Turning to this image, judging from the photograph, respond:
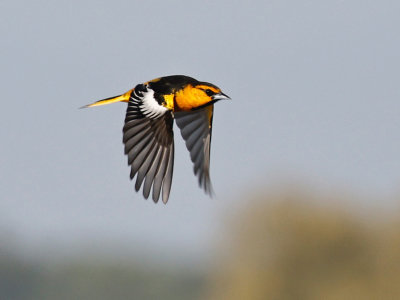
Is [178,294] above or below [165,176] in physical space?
below

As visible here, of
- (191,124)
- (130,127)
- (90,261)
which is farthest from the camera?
(90,261)

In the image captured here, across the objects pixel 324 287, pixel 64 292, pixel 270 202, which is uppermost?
pixel 270 202

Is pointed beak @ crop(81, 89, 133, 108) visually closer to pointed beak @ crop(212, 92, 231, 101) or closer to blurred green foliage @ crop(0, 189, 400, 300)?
pointed beak @ crop(212, 92, 231, 101)

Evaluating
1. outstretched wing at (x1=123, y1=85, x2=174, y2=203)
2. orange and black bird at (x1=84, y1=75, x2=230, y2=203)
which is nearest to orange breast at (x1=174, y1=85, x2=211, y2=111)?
orange and black bird at (x1=84, y1=75, x2=230, y2=203)

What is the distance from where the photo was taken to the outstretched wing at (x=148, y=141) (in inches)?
427

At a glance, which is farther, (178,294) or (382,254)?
(178,294)

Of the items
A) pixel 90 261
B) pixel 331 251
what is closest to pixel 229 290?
pixel 331 251

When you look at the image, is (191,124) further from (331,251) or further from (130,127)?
(331,251)

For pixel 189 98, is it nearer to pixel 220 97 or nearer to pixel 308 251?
pixel 220 97

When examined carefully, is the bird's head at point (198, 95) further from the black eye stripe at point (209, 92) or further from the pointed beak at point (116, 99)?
the pointed beak at point (116, 99)

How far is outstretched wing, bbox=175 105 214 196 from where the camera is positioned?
38.2 feet

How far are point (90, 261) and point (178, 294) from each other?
1049 cm

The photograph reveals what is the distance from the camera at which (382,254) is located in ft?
112

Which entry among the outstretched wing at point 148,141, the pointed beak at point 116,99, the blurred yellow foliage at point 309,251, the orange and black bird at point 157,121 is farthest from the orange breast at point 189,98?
the blurred yellow foliage at point 309,251
